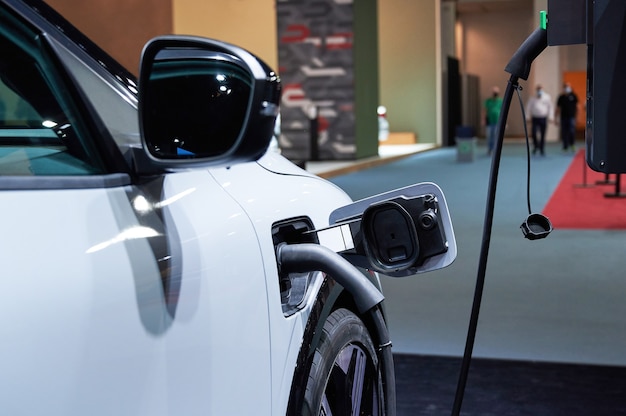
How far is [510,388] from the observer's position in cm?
425

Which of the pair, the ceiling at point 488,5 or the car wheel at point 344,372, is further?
the ceiling at point 488,5

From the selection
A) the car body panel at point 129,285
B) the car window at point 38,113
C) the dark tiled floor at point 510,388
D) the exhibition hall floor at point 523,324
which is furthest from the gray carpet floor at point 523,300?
the car window at point 38,113

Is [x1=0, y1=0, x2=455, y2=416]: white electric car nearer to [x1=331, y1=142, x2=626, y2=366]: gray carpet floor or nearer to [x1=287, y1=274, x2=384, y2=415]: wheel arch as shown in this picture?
[x1=287, y1=274, x2=384, y2=415]: wheel arch

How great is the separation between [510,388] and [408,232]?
8.36 ft

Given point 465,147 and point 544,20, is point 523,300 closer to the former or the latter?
point 544,20

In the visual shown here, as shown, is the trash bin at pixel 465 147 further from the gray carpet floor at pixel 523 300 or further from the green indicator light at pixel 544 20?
the green indicator light at pixel 544 20

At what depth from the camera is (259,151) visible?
1322 millimetres

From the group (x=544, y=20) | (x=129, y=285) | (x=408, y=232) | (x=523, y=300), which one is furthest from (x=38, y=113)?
(x=523, y=300)

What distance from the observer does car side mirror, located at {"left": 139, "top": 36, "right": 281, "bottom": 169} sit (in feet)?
4.33

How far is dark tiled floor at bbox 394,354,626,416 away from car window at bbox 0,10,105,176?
104 inches

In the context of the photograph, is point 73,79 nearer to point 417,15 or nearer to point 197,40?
point 197,40

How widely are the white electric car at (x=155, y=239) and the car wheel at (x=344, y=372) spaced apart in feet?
0.06

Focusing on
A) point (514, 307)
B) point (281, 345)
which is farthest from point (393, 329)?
point (281, 345)

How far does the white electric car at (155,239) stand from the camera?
1133mm
